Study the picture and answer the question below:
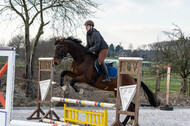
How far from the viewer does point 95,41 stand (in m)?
6.31

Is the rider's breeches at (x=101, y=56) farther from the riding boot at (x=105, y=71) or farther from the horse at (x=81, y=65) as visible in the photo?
the horse at (x=81, y=65)

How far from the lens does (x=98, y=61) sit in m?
6.41

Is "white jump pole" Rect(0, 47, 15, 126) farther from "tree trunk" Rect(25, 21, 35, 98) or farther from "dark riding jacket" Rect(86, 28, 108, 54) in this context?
"tree trunk" Rect(25, 21, 35, 98)

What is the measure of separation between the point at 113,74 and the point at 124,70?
0.93 m

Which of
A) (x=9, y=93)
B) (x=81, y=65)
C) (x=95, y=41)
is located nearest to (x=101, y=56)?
(x=95, y=41)

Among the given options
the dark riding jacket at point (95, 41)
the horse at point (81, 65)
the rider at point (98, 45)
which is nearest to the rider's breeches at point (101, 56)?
the rider at point (98, 45)

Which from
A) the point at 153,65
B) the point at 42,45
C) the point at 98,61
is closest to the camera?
the point at 98,61

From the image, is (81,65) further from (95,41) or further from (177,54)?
(177,54)

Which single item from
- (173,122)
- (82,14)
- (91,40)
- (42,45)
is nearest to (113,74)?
(91,40)

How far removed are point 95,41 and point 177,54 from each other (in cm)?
1059

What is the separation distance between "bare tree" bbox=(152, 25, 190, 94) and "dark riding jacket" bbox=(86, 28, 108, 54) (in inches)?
391

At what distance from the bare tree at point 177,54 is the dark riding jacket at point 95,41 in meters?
9.94

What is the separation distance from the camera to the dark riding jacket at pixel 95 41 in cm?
631

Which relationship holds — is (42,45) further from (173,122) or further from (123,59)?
(123,59)
